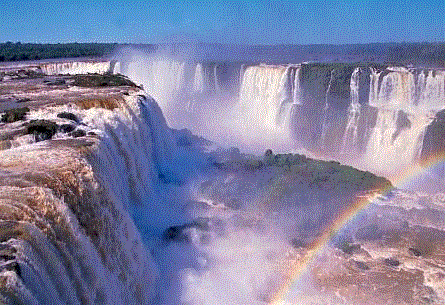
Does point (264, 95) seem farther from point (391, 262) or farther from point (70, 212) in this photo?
point (70, 212)

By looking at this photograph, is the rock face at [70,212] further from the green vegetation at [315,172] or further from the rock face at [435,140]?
the rock face at [435,140]

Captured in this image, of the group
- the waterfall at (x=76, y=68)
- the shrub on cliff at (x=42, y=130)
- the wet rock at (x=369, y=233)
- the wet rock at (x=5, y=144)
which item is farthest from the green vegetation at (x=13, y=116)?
the waterfall at (x=76, y=68)

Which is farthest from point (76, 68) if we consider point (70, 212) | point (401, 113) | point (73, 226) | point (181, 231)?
point (73, 226)

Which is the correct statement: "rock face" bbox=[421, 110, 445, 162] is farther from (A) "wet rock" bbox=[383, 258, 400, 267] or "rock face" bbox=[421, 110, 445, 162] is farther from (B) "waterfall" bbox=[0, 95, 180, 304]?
(B) "waterfall" bbox=[0, 95, 180, 304]

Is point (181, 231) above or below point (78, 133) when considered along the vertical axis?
below

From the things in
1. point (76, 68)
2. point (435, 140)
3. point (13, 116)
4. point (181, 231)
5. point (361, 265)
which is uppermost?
point (76, 68)
